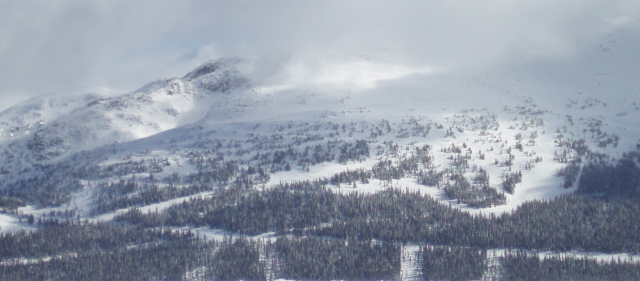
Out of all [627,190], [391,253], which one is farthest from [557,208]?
[391,253]

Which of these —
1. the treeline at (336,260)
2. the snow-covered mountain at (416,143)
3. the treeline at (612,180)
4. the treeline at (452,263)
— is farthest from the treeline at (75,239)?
the treeline at (612,180)

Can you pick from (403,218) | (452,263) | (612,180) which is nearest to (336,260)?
(452,263)

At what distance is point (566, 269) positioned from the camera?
240ft

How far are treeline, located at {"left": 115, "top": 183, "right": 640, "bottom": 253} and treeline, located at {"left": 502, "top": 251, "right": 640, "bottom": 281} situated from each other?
7.86 meters

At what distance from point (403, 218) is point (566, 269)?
29.6 meters

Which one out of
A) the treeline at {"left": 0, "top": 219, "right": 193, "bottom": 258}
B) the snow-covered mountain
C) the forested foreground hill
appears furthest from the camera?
the snow-covered mountain

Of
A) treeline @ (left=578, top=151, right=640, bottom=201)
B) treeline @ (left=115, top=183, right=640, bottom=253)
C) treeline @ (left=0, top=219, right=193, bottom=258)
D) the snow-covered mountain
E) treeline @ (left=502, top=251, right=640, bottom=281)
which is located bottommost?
treeline @ (left=502, top=251, right=640, bottom=281)

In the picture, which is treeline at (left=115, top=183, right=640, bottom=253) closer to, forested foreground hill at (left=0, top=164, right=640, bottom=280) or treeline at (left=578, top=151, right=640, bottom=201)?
forested foreground hill at (left=0, top=164, right=640, bottom=280)

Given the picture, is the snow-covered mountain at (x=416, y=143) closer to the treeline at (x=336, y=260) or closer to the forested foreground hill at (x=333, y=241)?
the forested foreground hill at (x=333, y=241)

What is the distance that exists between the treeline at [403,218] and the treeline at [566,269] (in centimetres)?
786

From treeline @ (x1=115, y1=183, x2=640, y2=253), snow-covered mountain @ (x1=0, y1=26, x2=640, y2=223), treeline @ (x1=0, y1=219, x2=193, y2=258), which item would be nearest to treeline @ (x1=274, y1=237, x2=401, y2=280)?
treeline @ (x1=115, y1=183, x2=640, y2=253)

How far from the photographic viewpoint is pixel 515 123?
156 m

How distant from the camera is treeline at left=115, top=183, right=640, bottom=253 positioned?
85000mm

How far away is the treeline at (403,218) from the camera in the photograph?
279 feet
